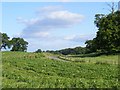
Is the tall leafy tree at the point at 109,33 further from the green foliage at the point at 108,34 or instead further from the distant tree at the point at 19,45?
the distant tree at the point at 19,45

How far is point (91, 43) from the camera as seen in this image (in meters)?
70.8

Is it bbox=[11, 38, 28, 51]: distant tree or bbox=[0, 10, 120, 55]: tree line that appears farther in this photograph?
bbox=[11, 38, 28, 51]: distant tree

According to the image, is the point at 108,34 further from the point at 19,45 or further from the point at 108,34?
the point at 19,45

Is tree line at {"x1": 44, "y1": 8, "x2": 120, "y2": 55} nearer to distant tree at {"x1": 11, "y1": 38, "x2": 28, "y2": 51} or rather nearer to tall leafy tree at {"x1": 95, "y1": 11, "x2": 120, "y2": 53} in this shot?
tall leafy tree at {"x1": 95, "y1": 11, "x2": 120, "y2": 53}

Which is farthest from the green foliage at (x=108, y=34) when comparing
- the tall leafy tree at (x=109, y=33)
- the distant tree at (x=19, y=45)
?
the distant tree at (x=19, y=45)

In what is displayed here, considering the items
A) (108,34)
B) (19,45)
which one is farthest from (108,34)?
(19,45)

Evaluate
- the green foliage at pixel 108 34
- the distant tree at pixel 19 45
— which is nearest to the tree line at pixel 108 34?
the green foliage at pixel 108 34

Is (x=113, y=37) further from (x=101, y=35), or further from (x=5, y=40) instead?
(x=5, y=40)

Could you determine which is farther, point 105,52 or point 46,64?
point 105,52

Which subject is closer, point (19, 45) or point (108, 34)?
point (108, 34)

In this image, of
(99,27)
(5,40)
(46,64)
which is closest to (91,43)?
(99,27)

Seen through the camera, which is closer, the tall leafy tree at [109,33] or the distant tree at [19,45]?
the tall leafy tree at [109,33]

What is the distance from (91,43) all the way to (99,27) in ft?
14.8

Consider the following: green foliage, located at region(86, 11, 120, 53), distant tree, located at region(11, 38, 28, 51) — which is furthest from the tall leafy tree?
distant tree, located at region(11, 38, 28, 51)
